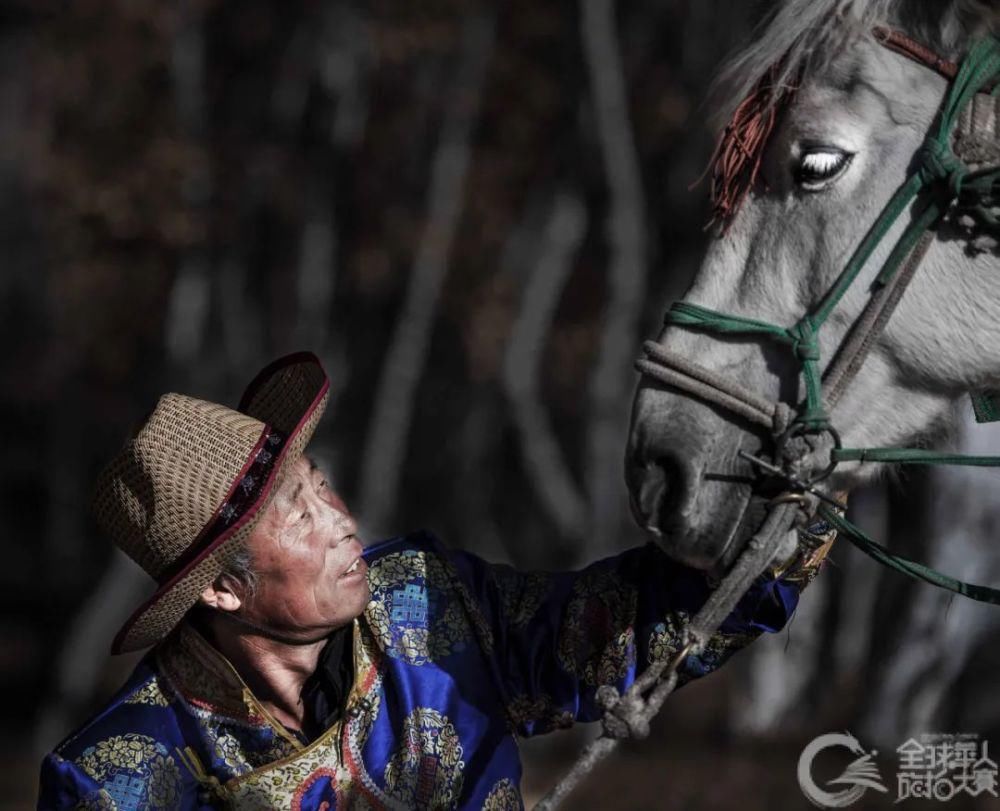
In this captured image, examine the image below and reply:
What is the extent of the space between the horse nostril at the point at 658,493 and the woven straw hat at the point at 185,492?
0.58 m

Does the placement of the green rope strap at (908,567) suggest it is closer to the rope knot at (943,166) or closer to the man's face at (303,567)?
the rope knot at (943,166)

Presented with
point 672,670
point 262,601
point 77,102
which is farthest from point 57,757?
point 77,102

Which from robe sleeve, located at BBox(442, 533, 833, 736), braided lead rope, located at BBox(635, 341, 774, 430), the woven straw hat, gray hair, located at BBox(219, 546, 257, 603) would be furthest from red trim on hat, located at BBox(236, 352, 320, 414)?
braided lead rope, located at BBox(635, 341, 774, 430)

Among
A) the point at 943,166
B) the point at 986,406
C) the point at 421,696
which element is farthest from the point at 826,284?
the point at 421,696

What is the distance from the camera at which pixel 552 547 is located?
10.8 m

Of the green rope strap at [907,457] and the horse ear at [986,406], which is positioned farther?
the horse ear at [986,406]

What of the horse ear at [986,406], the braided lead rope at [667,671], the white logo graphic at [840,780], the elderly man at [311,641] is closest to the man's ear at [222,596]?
the elderly man at [311,641]

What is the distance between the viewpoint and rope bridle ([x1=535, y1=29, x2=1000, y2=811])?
2119mm

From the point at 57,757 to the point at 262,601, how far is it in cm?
42

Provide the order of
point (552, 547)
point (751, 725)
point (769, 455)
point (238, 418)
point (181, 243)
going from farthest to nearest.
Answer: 1. point (552, 547)
2. point (181, 243)
3. point (751, 725)
4. point (238, 418)
5. point (769, 455)

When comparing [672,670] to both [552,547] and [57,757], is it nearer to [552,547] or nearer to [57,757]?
[57,757]

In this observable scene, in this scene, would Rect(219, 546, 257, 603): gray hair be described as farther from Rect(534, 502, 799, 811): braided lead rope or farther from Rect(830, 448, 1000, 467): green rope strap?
Rect(830, 448, 1000, 467): green rope strap

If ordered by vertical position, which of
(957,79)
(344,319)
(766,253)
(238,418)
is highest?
(957,79)

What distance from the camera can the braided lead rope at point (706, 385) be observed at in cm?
218
